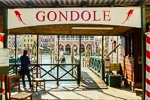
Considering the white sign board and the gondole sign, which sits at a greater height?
the gondole sign

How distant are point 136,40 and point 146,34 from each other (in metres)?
4.32

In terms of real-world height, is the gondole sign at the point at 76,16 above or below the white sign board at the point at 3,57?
above

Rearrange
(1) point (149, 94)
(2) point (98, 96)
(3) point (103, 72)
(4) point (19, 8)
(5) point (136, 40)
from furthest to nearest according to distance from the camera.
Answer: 1. (3) point (103, 72)
2. (5) point (136, 40)
3. (2) point (98, 96)
4. (4) point (19, 8)
5. (1) point (149, 94)

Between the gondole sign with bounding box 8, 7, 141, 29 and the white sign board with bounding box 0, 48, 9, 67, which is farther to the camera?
the gondole sign with bounding box 8, 7, 141, 29

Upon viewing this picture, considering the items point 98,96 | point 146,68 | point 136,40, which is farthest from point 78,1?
point 136,40

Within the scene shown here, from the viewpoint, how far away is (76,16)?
219 inches

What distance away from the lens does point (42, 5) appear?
19.6 ft

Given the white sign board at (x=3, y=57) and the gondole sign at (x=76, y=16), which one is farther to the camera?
the gondole sign at (x=76, y=16)

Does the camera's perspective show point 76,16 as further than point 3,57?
Yes

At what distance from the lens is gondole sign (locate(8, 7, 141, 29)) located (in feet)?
18.2

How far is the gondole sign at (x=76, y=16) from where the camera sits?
554cm

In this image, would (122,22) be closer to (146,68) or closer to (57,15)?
(146,68)

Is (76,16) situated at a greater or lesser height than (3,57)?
greater

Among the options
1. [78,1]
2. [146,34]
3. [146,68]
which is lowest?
[146,68]
